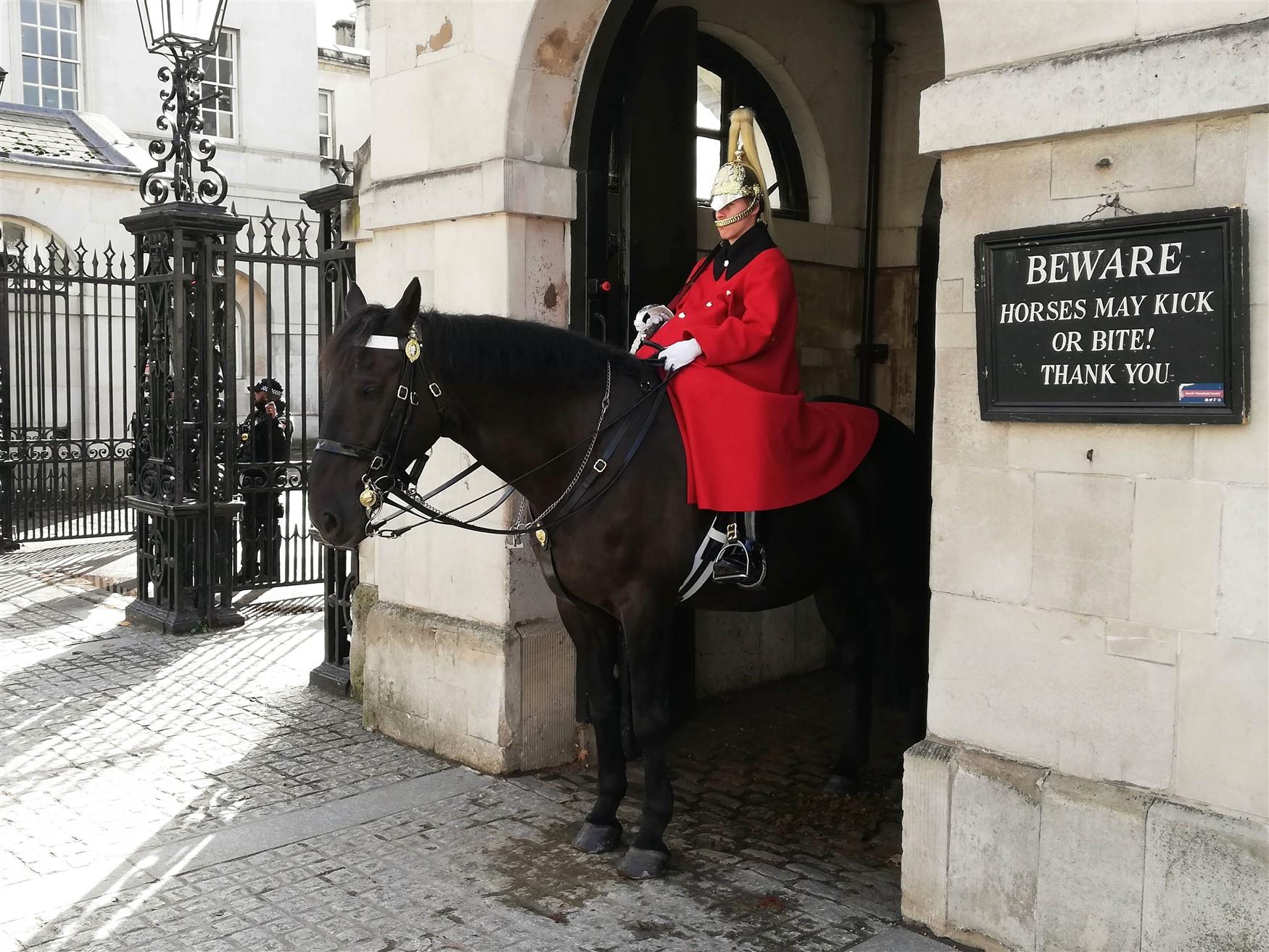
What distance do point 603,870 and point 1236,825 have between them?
222cm

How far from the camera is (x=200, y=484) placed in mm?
8945

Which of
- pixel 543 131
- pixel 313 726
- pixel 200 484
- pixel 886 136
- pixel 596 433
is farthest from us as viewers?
pixel 200 484

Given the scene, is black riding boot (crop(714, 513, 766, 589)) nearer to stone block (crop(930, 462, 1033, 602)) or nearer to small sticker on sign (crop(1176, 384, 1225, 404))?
stone block (crop(930, 462, 1033, 602))

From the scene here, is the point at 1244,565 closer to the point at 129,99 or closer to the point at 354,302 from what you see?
the point at 354,302

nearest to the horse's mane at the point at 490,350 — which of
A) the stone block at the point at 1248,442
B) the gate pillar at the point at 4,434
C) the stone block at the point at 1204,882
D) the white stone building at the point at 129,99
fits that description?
the stone block at the point at 1248,442

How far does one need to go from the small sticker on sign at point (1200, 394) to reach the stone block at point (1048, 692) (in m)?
0.71

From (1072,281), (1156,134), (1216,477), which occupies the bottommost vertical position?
(1216,477)

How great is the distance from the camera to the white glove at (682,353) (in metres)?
4.53

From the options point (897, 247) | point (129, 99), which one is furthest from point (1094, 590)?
point (129, 99)

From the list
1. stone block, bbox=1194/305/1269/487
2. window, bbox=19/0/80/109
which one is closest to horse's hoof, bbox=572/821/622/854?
stone block, bbox=1194/305/1269/487

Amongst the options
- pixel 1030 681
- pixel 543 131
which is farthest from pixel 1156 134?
pixel 543 131

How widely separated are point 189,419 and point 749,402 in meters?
5.79

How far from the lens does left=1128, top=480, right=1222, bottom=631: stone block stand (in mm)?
3297

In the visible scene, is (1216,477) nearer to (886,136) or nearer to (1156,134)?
(1156,134)
